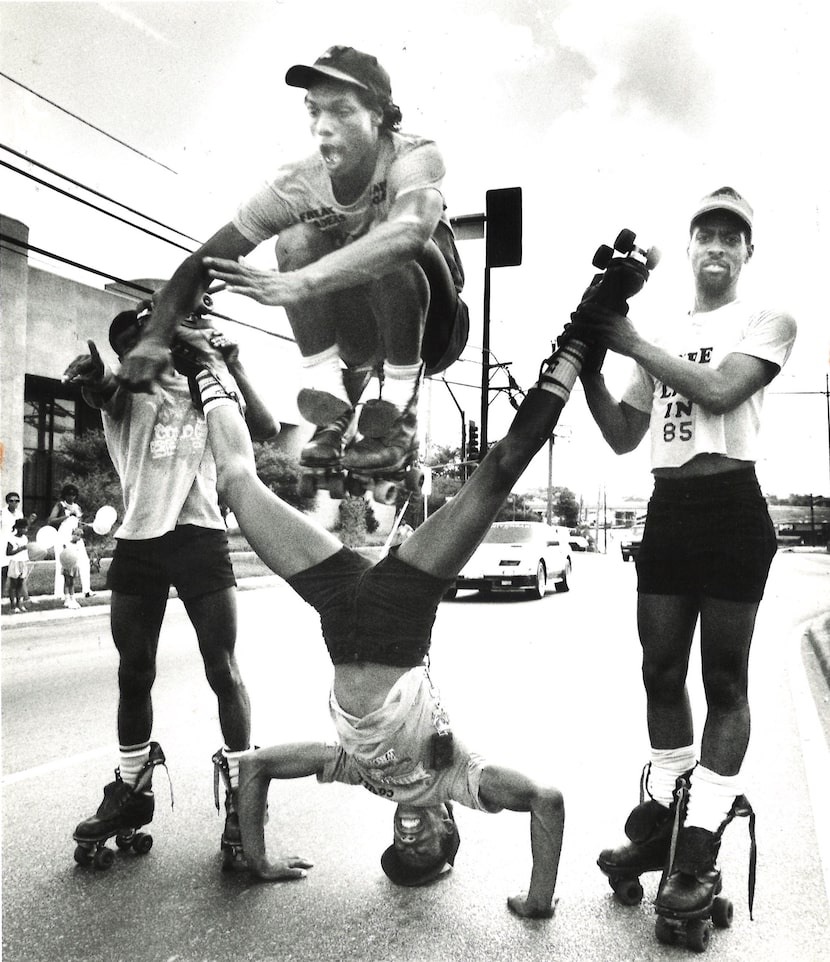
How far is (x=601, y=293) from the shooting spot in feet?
4.79

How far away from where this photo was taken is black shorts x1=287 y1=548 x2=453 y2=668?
1.51m

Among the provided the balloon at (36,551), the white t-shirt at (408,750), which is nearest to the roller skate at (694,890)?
the white t-shirt at (408,750)

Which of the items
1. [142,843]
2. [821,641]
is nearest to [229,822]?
[142,843]

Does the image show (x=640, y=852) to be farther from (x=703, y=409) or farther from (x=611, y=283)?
(x=611, y=283)

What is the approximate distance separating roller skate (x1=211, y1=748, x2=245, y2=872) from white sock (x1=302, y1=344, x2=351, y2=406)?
858 millimetres

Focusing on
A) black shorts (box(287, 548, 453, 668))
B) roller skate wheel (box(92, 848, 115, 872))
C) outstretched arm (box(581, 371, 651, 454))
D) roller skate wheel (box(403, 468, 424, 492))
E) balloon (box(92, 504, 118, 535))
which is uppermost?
outstretched arm (box(581, 371, 651, 454))

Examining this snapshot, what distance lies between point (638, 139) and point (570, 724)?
1480mm

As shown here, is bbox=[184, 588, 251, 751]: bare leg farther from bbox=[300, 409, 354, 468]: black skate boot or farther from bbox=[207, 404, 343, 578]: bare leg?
bbox=[300, 409, 354, 468]: black skate boot

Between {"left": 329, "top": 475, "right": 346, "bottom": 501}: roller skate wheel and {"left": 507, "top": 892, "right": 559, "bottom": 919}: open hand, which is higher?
{"left": 329, "top": 475, "right": 346, "bottom": 501}: roller skate wheel

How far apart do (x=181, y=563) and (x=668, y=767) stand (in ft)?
3.69

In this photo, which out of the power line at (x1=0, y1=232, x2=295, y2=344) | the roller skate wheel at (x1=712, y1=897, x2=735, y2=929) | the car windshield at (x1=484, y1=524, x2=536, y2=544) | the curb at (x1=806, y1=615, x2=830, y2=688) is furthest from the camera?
the curb at (x1=806, y1=615, x2=830, y2=688)

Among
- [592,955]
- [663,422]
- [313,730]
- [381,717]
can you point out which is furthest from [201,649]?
[663,422]

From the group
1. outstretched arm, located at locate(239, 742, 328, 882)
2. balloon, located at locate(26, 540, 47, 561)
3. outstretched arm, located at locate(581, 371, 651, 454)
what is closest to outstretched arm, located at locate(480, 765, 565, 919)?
outstretched arm, located at locate(239, 742, 328, 882)

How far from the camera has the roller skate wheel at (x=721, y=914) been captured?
1.50m
